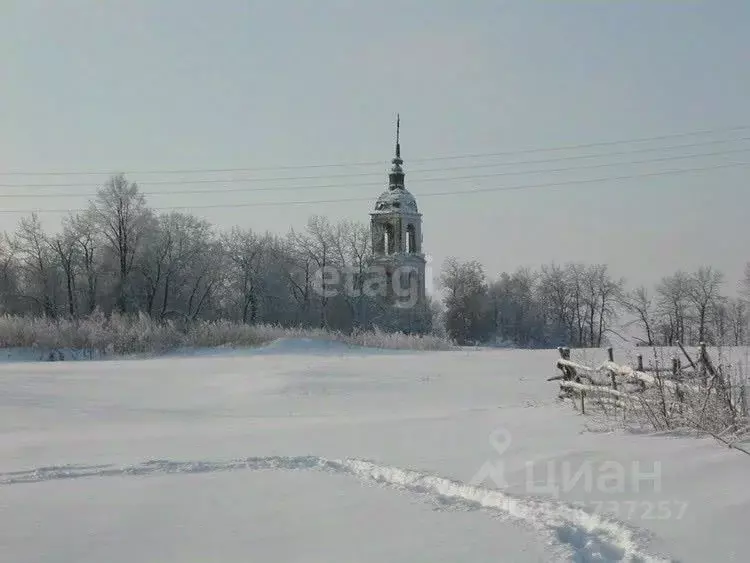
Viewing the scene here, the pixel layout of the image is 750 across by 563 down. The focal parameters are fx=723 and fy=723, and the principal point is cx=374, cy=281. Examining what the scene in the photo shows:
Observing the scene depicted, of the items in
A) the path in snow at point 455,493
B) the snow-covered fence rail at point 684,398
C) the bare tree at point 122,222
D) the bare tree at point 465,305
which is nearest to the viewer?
the path in snow at point 455,493

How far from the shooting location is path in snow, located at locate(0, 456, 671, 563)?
5719 mm

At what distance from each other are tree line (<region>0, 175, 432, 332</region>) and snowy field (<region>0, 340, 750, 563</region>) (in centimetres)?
3815

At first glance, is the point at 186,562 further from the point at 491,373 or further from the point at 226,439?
the point at 491,373

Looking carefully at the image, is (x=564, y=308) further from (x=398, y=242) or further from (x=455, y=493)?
(x=455, y=493)

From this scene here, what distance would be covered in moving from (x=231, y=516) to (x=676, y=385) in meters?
6.37

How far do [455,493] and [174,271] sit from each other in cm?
4911

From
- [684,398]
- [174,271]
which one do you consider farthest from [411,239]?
[684,398]

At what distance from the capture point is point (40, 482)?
8352 mm

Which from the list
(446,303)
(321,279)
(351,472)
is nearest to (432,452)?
(351,472)

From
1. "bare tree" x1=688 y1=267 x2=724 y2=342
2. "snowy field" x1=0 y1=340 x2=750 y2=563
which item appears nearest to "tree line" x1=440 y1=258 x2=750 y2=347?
"bare tree" x1=688 y1=267 x2=724 y2=342

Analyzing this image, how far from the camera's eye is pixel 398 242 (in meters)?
55.9

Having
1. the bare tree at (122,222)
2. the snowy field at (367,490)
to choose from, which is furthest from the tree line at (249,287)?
the snowy field at (367,490)

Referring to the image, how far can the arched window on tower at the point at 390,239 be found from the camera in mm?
56062

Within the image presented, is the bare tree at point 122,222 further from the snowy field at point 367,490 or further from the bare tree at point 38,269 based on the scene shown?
the snowy field at point 367,490
